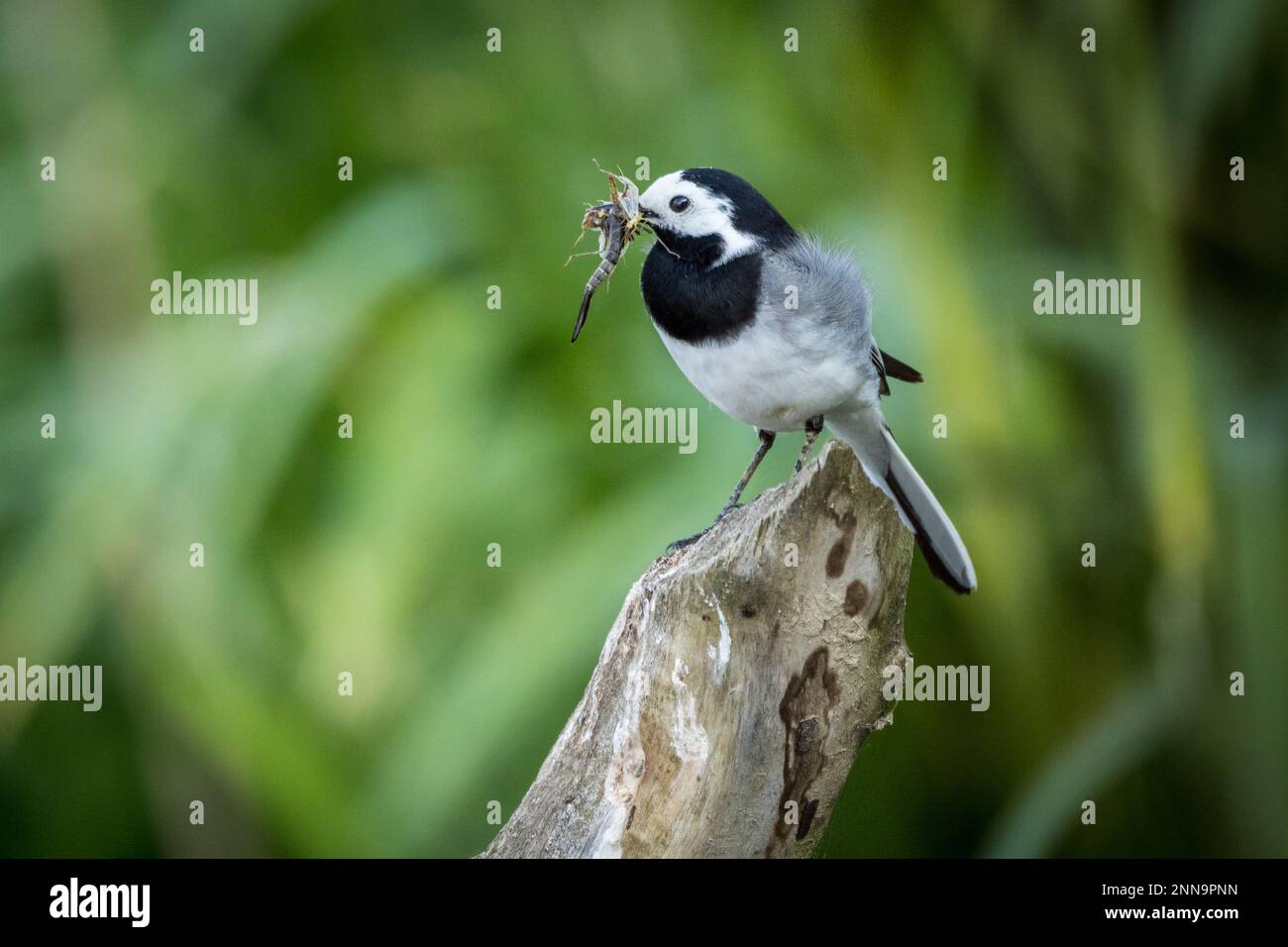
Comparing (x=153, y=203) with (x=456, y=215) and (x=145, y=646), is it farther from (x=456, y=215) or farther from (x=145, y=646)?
(x=145, y=646)

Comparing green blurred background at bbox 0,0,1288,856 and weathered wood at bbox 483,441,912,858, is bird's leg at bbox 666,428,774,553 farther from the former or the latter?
green blurred background at bbox 0,0,1288,856

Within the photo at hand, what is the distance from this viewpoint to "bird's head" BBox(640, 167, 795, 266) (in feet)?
7.64

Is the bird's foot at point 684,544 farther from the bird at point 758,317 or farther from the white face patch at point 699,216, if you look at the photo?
the white face patch at point 699,216

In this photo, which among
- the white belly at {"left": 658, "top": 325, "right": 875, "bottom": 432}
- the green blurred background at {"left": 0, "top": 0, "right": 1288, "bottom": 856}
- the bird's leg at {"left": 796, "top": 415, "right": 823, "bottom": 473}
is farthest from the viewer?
the green blurred background at {"left": 0, "top": 0, "right": 1288, "bottom": 856}

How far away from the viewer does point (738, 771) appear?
2023 millimetres

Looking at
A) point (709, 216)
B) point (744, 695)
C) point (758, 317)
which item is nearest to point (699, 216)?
point (709, 216)

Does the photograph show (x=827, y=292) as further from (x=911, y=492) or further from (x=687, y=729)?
(x=687, y=729)

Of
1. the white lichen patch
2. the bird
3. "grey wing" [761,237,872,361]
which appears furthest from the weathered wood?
"grey wing" [761,237,872,361]

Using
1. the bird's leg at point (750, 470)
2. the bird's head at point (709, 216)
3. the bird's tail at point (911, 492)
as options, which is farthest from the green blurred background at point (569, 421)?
the bird's tail at point (911, 492)

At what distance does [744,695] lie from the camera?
6.72ft

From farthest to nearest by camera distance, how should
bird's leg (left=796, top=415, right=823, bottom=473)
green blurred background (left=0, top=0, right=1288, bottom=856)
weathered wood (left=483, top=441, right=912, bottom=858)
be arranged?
1. green blurred background (left=0, top=0, right=1288, bottom=856)
2. bird's leg (left=796, top=415, right=823, bottom=473)
3. weathered wood (left=483, top=441, right=912, bottom=858)

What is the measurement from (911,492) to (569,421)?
1324 millimetres

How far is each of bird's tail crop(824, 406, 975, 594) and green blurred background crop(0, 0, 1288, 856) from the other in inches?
24.7

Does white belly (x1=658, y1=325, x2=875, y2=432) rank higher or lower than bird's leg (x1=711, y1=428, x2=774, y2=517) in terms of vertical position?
higher
